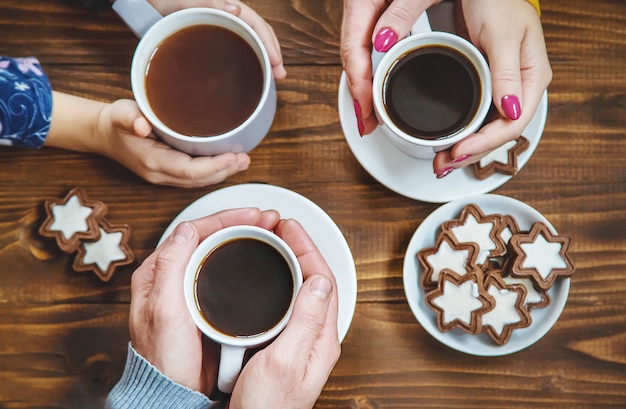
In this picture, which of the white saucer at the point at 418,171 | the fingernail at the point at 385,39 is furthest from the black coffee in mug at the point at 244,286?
the fingernail at the point at 385,39

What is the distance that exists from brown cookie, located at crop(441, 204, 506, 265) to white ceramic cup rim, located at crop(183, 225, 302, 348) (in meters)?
0.38

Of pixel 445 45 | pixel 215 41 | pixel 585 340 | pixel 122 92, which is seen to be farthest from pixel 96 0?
pixel 585 340

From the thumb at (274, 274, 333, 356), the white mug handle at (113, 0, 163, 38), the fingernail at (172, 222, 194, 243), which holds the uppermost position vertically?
the white mug handle at (113, 0, 163, 38)

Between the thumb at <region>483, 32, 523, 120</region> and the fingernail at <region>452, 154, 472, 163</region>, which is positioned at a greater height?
the thumb at <region>483, 32, 523, 120</region>

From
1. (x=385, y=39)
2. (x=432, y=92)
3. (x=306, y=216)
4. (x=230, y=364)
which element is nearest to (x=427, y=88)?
(x=432, y=92)

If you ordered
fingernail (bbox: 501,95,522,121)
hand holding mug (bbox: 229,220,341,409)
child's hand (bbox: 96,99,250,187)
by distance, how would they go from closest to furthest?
hand holding mug (bbox: 229,220,341,409) < fingernail (bbox: 501,95,522,121) < child's hand (bbox: 96,99,250,187)

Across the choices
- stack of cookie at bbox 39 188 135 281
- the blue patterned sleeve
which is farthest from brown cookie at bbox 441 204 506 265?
the blue patterned sleeve

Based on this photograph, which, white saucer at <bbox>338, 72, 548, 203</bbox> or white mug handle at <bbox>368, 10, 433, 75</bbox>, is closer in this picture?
white mug handle at <bbox>368, 10, 433, 75</bbox>

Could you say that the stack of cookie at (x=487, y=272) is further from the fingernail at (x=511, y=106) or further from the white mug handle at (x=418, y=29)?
the white mug handle at (x=418, y=29)

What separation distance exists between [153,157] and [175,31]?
25 cm

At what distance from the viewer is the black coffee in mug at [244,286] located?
3.66ft

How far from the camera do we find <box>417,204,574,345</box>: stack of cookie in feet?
4.15

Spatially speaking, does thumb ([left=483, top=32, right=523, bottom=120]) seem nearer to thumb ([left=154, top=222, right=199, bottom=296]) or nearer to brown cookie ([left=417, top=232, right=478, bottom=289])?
brown cookie ([left=417, top=232, right=478, bottom=289])

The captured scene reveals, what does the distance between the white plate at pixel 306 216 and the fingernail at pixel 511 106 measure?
40 centimetres
